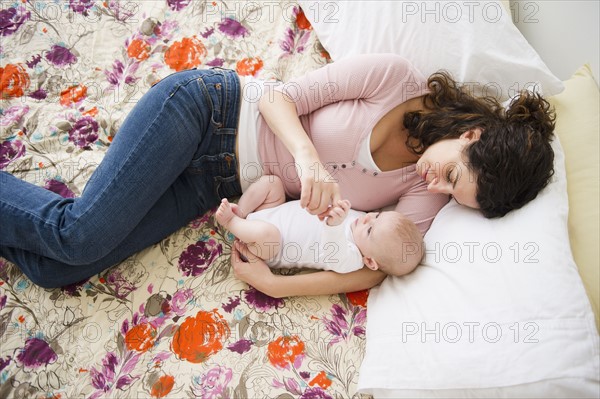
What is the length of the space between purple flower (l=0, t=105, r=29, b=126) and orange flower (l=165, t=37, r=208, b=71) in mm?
467

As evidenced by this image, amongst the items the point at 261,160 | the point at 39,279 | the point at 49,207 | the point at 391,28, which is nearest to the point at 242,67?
the point at 261,160

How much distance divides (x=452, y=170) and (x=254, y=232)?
55cm

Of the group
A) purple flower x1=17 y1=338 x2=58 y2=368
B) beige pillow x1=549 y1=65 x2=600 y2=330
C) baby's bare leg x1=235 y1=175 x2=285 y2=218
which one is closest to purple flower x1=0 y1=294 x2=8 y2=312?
purple flower x1=17 y1=338 x2=58 y2=368

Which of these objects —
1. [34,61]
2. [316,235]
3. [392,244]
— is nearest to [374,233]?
[392,244]

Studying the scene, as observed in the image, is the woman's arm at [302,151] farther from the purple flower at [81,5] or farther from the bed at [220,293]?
the purple flower at [81,5]

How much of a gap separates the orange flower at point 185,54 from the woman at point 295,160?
0.25m

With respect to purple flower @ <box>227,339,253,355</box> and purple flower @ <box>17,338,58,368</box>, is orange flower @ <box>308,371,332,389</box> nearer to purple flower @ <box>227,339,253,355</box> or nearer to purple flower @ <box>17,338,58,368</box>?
purple flower @ <box>227,339,253,355</box>

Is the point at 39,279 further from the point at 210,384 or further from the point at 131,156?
the point at 210,384

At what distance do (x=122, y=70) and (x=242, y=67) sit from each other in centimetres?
40

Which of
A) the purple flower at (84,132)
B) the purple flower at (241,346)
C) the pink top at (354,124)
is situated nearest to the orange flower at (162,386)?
the purple flower at (241,346)

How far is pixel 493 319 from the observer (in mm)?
1030

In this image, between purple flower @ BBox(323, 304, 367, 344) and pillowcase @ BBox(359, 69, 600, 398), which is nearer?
pillowcase @ BBox(359, 69, 600, 398)

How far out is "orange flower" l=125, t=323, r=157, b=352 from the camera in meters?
1.18

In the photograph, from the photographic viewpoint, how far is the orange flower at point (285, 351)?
1159mm
